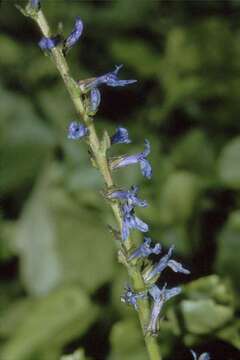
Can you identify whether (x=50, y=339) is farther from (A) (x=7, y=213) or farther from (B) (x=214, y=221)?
(A) (x=7, y=213)

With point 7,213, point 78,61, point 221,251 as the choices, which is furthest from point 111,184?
point 78,61

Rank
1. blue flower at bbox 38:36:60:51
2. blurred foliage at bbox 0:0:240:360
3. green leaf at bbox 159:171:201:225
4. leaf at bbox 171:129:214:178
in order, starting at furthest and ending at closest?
leaf at bbox 171:129:214:178 < green leaf at bbox 159:171:201:225 < blurred foliage at bbox 0:0:240:360 < blue flower at bbox 38:36:60:51

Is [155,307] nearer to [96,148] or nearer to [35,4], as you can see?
[96,148]

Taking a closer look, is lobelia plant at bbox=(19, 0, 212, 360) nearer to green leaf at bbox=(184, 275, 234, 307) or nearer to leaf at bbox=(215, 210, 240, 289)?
green leaf at bbox=(184, 275, 234, 307)

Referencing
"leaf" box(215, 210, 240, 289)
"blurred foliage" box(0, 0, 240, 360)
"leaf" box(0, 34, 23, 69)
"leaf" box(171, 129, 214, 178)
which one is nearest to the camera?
"blurred foliage" box(0, 0, 240, 360)

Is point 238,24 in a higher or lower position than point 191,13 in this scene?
lower

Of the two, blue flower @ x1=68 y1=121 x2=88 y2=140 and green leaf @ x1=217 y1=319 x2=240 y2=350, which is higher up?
blue flower @ x1=68 y1=121 x2=88 y2=140

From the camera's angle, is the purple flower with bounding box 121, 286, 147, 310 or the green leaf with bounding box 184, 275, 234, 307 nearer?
the purple flower with bounding box 121, 286, 147, 310

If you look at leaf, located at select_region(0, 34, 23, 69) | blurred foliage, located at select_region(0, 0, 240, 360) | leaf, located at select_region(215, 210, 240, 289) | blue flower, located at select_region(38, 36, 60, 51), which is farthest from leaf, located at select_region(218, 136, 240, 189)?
blue flower, located at select_region(38, 36, 60, 51)
